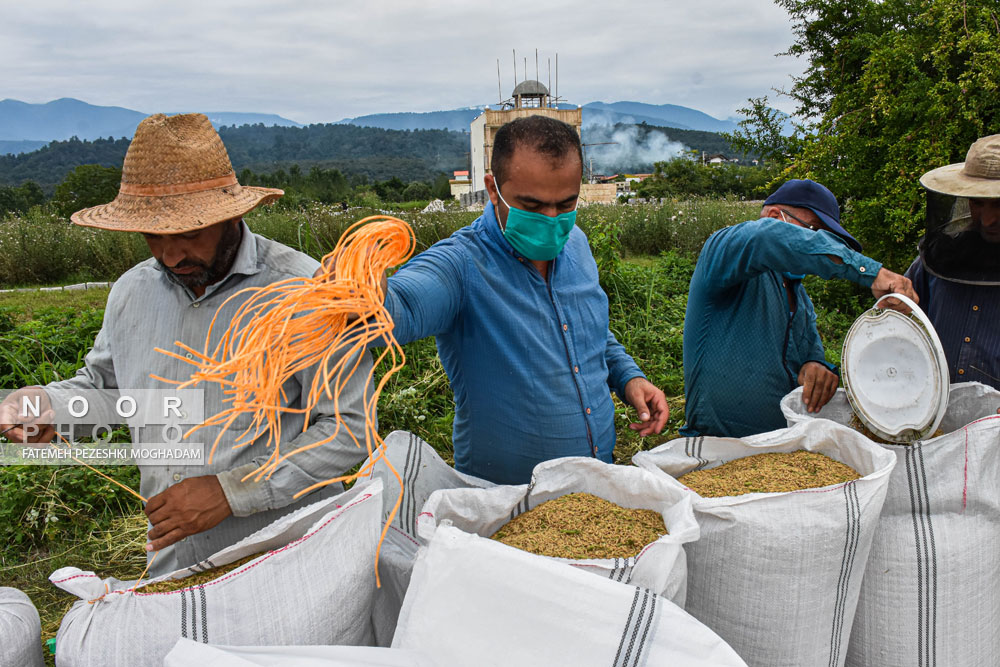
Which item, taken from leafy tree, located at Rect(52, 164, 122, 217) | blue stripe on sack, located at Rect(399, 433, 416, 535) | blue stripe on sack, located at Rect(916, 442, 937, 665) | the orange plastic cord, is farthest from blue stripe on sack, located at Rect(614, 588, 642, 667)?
leafy tree, located at Rect(52, 164, 122, 217)

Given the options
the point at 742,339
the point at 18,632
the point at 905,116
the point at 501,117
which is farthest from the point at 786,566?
the point at 501,117

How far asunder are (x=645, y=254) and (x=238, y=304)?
8250 mm

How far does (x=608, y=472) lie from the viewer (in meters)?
1.54

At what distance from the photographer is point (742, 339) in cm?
233

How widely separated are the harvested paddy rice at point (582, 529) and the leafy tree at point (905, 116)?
9.91 ft

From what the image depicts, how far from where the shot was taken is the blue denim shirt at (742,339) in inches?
89.7

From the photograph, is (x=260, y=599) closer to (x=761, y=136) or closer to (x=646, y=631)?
(x=646, y=631)

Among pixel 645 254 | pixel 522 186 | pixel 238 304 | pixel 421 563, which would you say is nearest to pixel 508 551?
pixel 421 563

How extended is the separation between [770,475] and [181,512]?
1.36 meters

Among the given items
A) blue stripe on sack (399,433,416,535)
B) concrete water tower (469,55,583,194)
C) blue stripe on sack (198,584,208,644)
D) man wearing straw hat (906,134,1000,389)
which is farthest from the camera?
concrete water tower (469,55,583,194)

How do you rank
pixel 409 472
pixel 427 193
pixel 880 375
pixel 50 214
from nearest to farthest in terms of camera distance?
pixel 409 472, pixel 880 375, pixel 50 214, pixel 427 193

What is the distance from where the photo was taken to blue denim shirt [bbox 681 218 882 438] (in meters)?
2.28

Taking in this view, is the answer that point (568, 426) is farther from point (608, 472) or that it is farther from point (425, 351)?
point (425, 351)

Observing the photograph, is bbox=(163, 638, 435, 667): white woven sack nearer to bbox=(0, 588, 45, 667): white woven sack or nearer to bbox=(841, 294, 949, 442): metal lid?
bbox=(0, 588, 45, 667): white woven sack
